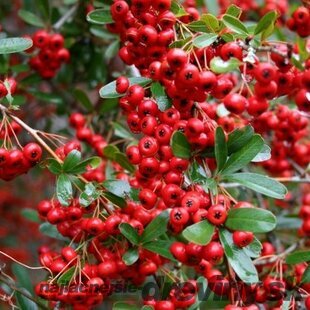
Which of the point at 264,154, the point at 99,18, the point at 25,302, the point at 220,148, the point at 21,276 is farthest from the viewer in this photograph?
the point at 21,276

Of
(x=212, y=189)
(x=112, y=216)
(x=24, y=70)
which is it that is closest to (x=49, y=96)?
(x=24, y=70)

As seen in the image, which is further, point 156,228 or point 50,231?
point 50,231

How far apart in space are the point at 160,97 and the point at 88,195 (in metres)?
0.41

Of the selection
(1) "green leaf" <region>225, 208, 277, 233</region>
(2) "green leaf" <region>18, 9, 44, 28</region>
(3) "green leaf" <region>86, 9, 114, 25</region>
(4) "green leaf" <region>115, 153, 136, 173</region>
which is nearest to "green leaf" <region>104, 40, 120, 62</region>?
(2) "green leaf" <region>18, 9, 44, 28</region>

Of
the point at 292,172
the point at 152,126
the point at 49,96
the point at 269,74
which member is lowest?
the point at 292,172

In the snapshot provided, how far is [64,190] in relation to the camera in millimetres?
1965

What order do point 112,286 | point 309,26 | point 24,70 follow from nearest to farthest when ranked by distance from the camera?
point 112,286
point 309,26
point 24,70

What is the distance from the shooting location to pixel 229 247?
180 cm

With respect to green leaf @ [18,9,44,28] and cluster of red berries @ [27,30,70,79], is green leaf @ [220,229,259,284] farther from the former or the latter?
green leaf @ [18,9,44,28]

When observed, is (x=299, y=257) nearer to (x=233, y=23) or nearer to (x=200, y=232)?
(x=200, y=232)

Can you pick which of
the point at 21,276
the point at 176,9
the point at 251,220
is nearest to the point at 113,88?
the point at 176,9

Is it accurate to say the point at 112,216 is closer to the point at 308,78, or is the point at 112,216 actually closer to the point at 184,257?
the point at 184,257

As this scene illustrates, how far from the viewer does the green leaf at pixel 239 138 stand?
1856mm

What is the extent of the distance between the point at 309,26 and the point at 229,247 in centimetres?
99
